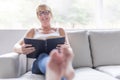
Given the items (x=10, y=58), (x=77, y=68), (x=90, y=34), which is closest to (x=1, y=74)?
(x=10, y=58)

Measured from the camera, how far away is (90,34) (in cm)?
287

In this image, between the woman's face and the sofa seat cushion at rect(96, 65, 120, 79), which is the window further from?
the sofa seat cushion at rect(96, 65, 120, 79)

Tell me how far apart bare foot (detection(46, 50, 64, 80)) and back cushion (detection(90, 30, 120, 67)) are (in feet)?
4.49

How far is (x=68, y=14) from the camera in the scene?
3.36 m

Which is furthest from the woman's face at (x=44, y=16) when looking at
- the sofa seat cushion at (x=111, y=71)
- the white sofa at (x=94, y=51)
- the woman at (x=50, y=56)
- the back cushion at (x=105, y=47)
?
the sofa seat cushion at (x=111, y=71)

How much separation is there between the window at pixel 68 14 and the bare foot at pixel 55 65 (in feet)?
6.15

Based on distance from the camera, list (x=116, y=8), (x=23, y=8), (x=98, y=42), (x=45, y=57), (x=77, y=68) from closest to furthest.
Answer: (x=45, y=57) → (x=77, y=68) → (x=98, y=42) → (x=23, y=8) → (x=116, y=8)

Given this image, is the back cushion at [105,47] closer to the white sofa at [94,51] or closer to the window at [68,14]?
the white sofa at [94,51]

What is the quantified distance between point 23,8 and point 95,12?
1082mm

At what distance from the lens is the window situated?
10.5 ft

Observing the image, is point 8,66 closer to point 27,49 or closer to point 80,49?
point 27,49

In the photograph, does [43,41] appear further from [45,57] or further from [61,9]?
[61,9]

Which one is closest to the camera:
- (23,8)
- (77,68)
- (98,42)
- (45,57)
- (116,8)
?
(45,57)

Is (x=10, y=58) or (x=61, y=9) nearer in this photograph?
(x=10, y=58)
